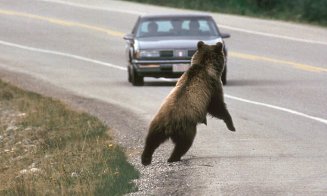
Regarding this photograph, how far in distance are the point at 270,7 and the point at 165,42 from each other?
1854 centimetres

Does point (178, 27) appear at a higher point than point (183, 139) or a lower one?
lower

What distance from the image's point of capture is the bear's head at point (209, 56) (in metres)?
13.2

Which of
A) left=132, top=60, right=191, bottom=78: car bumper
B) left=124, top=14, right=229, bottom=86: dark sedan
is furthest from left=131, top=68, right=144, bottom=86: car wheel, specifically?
left=132, top=60, right=191, bottom=78: car bumper

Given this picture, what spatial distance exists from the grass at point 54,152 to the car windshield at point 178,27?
103 inches

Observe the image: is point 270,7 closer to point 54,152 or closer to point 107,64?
point 107,64

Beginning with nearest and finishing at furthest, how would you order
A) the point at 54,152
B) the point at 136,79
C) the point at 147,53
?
the point at 54,152 → the point at 147,53 → the point at 136,79

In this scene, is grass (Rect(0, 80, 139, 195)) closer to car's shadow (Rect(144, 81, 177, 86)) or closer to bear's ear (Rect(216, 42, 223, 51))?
bear's ear (Rect(216, 42, 223, 51))

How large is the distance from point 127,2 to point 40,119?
86.8ft

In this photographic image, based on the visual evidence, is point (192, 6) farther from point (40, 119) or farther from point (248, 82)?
point (40, 119)

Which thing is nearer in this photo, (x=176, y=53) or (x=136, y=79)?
(x=176, y=53)

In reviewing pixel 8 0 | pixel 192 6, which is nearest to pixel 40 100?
pixel 192 6

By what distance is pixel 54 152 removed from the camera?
18.1 m

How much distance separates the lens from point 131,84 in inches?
1014

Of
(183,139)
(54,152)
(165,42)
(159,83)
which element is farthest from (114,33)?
(183,139)
